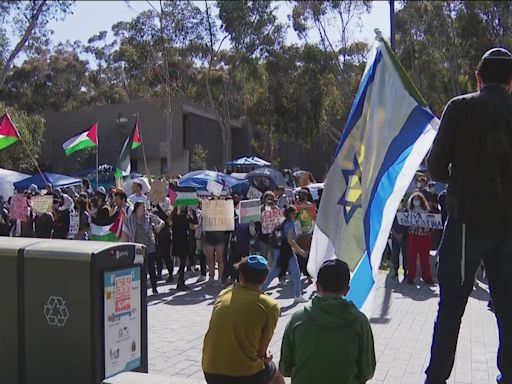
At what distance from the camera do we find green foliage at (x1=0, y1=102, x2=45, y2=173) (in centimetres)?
3344

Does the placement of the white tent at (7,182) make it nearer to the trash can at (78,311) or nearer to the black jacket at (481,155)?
the trash can at (78,311)

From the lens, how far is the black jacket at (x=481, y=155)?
3389mm

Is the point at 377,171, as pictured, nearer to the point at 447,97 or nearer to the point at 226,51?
the point at 447,97

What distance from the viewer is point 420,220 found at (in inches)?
468

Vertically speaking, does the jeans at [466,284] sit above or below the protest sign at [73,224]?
above

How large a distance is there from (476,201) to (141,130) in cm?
3670

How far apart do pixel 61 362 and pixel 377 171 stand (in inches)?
109

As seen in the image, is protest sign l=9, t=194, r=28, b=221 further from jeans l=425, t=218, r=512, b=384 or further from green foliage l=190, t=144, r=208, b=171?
green foliage l=190, t=144, r=208, b=171

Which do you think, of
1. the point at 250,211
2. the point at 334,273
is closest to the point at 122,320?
the point at 334,273

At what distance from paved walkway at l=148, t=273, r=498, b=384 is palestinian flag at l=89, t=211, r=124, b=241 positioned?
1297 mm

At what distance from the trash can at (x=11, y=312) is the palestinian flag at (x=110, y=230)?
226 inches

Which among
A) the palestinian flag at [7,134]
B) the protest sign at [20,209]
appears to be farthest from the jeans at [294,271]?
the palestinian flag at [7,134]

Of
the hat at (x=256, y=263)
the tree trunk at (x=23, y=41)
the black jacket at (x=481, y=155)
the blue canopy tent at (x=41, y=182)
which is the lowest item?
the hat at (x=256, y=263)

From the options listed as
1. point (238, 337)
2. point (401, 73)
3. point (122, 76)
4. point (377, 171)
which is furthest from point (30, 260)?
point (122, 76)
